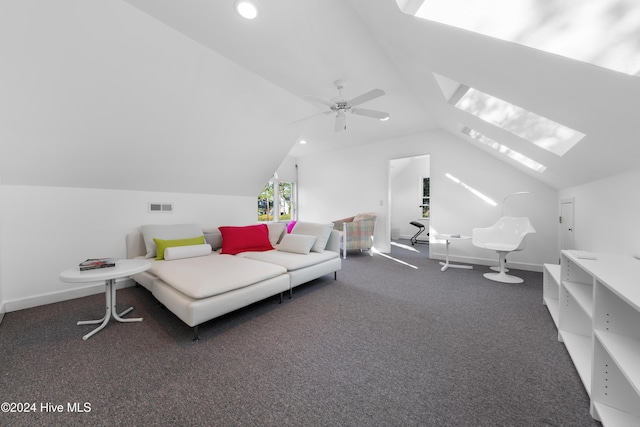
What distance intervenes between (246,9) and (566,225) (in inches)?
181

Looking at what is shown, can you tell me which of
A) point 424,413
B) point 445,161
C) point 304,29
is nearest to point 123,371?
point 424,413

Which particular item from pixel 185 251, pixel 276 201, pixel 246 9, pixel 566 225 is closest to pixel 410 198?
pixel 276 201

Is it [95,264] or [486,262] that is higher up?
[95,264]

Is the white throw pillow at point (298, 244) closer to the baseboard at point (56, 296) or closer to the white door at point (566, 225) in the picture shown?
the baseboard at point (56, 296)

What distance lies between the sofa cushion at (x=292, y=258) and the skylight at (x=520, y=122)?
8.48 feet

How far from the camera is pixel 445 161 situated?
4.67 meters

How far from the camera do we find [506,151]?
359cm

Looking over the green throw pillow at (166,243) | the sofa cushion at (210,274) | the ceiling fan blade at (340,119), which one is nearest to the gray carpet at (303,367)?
the sofa cushion at (210,274)

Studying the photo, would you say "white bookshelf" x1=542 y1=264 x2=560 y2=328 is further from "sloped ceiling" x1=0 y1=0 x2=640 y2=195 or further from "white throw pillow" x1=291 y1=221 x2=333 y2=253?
"white throw pillow" x1=291 y1=221 x2=333 y2=253

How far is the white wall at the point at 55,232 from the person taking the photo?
244cm

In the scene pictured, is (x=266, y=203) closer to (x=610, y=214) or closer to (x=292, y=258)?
(x=292, y=258)

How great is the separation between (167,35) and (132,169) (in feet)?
5.81

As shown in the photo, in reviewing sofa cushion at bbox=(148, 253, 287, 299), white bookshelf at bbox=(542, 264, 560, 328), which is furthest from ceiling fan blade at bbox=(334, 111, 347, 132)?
white bookshelf at bbox=(542, 264, 560, 328)

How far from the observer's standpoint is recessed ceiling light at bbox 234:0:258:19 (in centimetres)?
174
